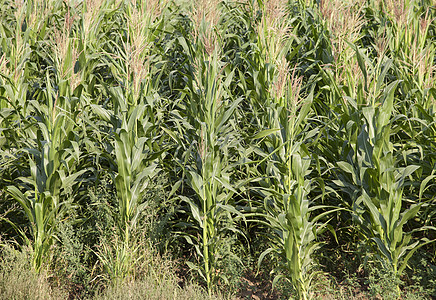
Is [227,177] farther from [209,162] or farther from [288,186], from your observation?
[288,186]

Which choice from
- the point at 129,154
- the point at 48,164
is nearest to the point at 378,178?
the point at 129,154

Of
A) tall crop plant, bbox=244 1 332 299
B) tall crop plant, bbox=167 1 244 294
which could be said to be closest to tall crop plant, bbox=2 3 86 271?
tall crop plant, bbox=167 1 244 294

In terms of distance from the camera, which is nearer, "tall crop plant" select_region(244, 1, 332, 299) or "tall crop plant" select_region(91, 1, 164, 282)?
"tall crop plant" select_region(244, 1, 332, 299)

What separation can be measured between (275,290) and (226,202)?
1.01 m

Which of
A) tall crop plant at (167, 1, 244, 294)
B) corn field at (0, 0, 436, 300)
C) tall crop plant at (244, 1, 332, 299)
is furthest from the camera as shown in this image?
tall crop plant at (167, 1, 244, 294)

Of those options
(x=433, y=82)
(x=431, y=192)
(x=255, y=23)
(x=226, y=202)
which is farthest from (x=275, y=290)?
(x=255, y=23)

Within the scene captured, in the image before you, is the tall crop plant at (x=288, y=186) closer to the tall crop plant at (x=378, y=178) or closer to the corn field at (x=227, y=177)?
the corn field at (x=227, y=177)

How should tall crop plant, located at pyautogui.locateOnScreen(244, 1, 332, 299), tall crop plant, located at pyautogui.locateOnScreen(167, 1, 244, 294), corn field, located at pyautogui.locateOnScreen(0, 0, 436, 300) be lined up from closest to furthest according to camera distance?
tall crop plant, located at pyautogui.locateOnScreen(244, 1, 332, 299) < corn field, located at pyautogui.locateOnScreen(0, 0, 436, 300) < tall crop plant, located at pyautogui.locateOnScreen(167, 1, 244, 294)

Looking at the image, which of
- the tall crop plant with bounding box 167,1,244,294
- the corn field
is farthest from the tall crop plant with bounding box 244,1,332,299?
the tall crop plant with bounding box 167,1,244,294

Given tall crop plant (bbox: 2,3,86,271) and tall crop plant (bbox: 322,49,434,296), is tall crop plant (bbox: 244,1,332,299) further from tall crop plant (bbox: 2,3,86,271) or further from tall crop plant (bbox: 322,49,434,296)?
tall crop plant (bbox: 2,3,86,271)

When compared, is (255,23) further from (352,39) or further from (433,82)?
(433,82)

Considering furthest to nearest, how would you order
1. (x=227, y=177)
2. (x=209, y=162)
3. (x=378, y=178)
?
(x=227, y=177), (x=209, y=162), (x=378, y=178)

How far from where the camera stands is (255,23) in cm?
593

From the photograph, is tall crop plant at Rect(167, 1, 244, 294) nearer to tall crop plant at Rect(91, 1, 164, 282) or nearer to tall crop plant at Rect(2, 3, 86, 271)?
tall crop plant at Rect(91, 1, 164, 282)
